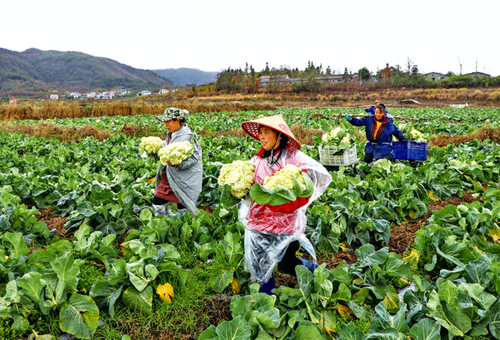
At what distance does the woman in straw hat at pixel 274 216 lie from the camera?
2451mm

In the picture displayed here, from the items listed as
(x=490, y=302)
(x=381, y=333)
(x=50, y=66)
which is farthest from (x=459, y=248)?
(x=50, y=66)

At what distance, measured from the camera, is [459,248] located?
288cm

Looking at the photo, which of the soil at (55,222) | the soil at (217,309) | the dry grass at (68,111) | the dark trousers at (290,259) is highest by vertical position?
the dry grass at (68,111)

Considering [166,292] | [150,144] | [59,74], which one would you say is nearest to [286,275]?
[166,292]

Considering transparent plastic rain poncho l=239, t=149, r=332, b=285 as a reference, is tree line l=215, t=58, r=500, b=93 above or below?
above

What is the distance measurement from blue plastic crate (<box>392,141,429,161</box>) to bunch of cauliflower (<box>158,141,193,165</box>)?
4685 mm

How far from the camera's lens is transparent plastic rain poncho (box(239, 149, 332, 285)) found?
8.05 feet

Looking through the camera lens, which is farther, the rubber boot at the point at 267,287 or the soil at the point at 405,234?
the soil at the point at 405,234

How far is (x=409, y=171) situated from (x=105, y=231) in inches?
205

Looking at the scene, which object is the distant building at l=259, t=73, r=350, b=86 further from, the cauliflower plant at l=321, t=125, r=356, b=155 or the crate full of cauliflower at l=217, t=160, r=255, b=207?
the crate full of cauliflower at l=217, t=160, r=255, b=207

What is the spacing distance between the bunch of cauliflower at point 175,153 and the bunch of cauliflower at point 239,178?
1340mm

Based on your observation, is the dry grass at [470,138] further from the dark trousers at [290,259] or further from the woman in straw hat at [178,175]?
the dark trousers at [290,259]

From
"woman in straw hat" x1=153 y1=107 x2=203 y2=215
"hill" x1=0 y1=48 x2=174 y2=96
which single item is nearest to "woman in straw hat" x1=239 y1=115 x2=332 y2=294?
"woman in straw hat" x1=153 y1=107 x2=203 y2=215

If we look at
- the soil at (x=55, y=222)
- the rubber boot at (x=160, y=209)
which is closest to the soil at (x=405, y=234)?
the rubber boot at (x=160, y=209)
